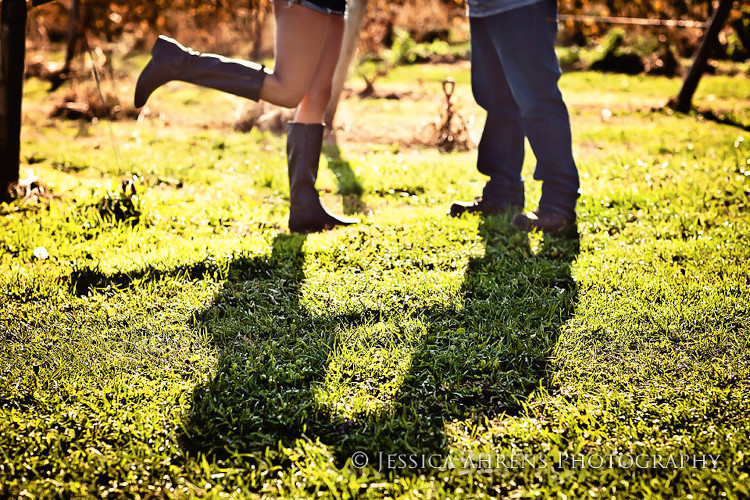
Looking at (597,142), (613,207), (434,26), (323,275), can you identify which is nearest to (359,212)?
(323,275)

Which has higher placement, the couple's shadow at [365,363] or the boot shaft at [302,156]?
the boot shaft at [302,156]

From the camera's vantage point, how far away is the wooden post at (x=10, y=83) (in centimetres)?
377

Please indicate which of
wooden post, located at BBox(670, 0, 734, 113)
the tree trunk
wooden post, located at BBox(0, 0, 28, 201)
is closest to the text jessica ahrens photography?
wooden post, located at BBox(0, 0, 28, 201)

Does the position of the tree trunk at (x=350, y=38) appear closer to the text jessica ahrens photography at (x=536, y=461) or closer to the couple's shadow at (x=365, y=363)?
the couple's shadow at (x=365, y=363)

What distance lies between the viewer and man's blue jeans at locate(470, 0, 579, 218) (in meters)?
3.29

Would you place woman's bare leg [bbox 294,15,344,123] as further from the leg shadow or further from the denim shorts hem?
the leg shadow

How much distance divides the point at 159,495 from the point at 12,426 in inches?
22.8

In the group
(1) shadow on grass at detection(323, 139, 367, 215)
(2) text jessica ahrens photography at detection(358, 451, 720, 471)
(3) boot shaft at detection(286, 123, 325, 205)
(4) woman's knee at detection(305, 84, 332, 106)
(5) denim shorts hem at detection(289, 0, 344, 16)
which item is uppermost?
(5) denim shorts hem at detection(289, 0, 344, 16)

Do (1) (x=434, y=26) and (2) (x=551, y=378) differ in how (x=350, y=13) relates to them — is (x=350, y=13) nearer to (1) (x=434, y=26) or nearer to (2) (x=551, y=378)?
(2) (x=551, y=378)

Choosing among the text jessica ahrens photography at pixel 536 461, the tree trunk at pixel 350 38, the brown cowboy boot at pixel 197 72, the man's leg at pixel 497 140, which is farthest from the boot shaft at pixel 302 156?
the tree trunk at pixel 350 38

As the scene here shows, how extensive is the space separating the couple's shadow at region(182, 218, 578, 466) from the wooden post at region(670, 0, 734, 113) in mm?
5244

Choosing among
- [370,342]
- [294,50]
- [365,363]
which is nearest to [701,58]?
[294,50]

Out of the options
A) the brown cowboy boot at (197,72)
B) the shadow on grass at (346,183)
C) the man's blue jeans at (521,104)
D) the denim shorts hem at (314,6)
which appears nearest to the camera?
the denim shorts hem at (314,6)

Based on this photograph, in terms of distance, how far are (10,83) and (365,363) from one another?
9.67 ft
